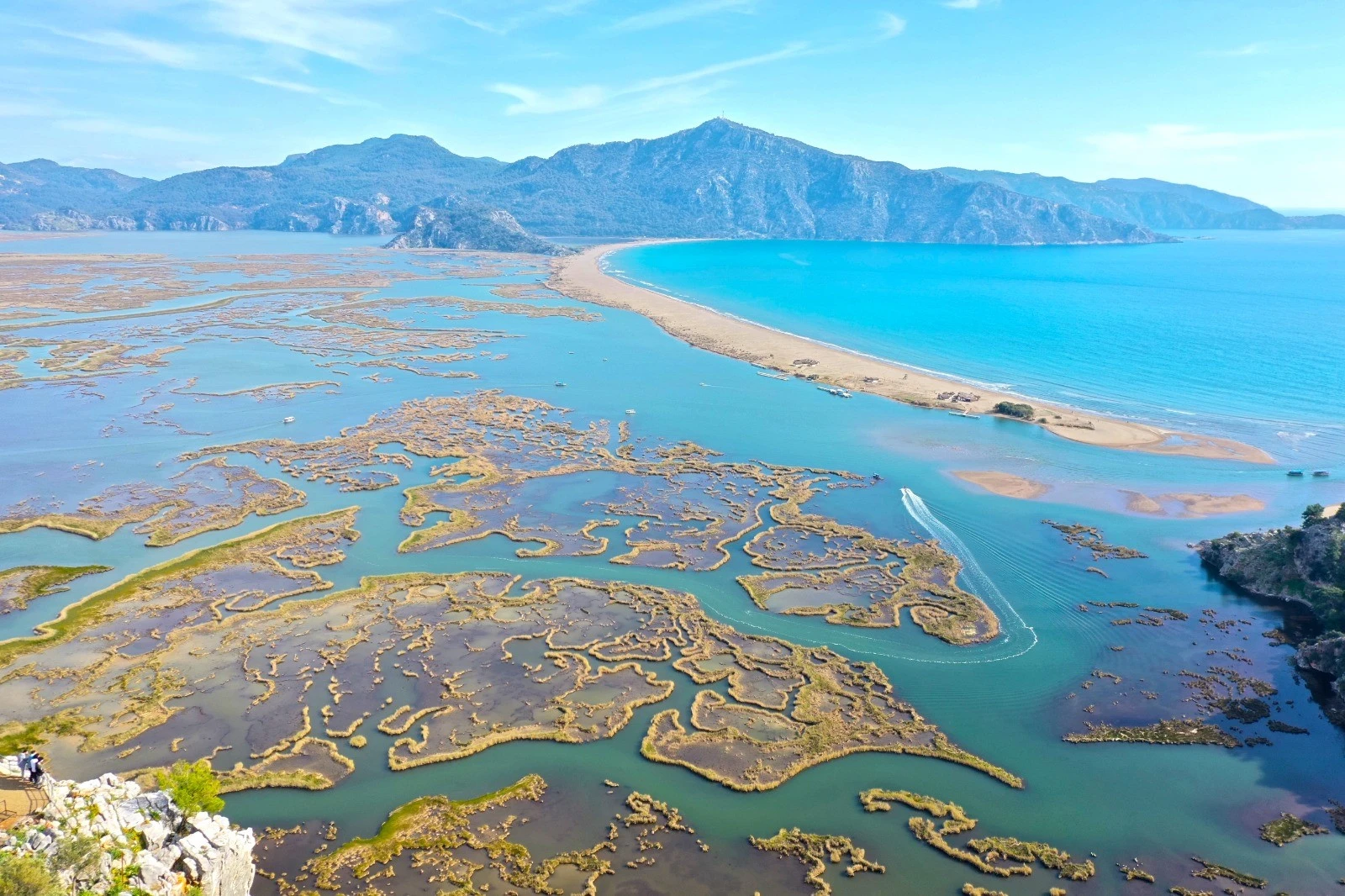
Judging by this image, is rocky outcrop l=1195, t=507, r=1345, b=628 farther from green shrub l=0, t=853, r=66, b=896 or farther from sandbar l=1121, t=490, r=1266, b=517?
green shrub l=0, t=853, r=66, b=896

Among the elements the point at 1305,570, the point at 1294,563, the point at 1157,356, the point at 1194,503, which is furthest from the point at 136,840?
the point at 1157,356

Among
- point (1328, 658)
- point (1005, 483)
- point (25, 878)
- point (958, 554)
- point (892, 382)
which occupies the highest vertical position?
point (892, 382)

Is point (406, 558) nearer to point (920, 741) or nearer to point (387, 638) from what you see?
point (387, 638)

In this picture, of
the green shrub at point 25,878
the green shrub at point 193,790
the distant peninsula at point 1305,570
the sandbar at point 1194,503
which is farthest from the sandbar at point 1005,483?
the green shrub at point 25,878

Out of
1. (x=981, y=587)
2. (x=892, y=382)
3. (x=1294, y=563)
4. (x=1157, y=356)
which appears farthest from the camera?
(x=1157, y=356)

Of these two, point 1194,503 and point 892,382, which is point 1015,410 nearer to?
point 892,382

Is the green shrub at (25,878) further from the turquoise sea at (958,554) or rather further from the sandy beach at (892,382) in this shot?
the sandy beach at (892,382)
